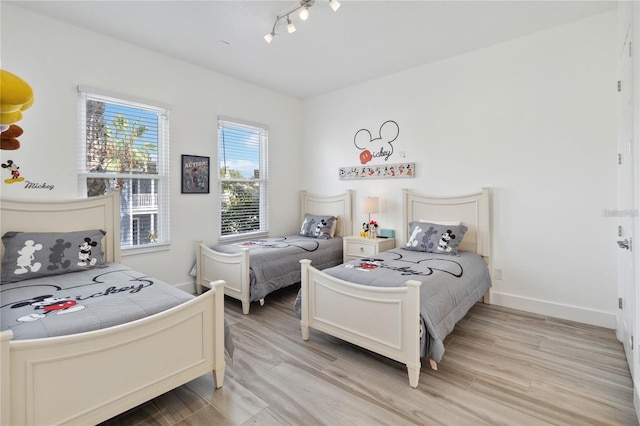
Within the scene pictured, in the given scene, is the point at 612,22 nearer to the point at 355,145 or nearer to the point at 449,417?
the point at 355,145

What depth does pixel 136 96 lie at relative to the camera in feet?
10.9

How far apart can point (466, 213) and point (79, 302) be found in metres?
3.50

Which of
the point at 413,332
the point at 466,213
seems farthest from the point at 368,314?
the point at 466,213

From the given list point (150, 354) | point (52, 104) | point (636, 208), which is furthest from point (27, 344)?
point (636, 208)

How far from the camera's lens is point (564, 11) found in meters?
2.77

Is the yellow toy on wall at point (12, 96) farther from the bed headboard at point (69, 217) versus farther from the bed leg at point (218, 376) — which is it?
the bed headboard at point (69, 217)

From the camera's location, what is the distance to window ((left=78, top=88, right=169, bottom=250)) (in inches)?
121

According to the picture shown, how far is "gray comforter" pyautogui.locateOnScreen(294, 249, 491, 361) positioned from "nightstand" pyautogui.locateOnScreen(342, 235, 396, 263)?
54cm

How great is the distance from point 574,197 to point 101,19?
15.1ft

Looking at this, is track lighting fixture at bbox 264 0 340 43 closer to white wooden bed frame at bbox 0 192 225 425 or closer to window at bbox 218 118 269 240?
window at bbox 218 118 269 240

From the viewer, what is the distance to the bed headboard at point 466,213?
339cm

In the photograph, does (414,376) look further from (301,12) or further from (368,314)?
(301,12)

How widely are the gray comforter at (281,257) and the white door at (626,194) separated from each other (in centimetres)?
280

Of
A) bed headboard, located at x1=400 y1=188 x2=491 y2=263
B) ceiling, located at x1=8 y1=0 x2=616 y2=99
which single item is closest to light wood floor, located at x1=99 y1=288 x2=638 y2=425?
bed headboard, located at x1=400 y1=188 x2=491 y2=263
